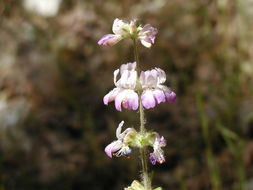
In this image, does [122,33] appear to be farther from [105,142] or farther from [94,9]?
[94,9]

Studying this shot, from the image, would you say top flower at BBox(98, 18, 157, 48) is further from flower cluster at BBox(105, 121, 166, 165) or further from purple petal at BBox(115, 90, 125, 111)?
flower cluster at BBox(105, 121, 166, 165)

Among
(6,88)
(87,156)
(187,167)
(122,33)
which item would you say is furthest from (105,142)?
(122,33)

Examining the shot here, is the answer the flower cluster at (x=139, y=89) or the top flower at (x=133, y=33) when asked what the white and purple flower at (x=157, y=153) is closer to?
the flower cluster at (x=139, y=89)

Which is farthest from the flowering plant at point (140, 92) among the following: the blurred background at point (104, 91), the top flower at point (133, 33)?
the blurred background at point (104, 91)

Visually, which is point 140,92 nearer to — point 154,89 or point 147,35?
point 154,89

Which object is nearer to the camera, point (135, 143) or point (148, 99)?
point (148, 99)

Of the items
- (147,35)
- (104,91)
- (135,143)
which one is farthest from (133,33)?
(104,91)
